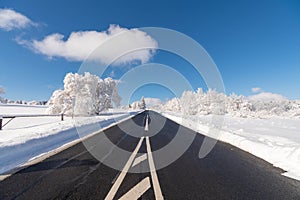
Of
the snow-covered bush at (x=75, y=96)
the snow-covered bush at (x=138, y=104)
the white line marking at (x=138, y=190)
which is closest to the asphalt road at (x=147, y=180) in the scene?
the white line marking at (x=138, y=190)

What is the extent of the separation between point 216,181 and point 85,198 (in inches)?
116

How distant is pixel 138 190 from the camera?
12.5 feet

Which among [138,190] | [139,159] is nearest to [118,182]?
[138,190]

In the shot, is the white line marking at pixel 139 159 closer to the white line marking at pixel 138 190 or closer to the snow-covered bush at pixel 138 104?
the white line marking at pixel 138 190

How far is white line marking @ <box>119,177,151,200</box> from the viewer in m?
3.50

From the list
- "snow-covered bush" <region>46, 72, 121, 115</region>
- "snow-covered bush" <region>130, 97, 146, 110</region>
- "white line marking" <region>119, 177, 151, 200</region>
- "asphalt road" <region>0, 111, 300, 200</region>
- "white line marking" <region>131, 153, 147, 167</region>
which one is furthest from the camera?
"snow-covered bush" <region>130, 97, 146, 110</region>

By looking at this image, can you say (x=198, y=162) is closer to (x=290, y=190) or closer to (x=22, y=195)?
(x=290, y=190)

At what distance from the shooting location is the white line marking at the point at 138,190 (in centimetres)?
350

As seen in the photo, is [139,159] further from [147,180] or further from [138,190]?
[138,190]

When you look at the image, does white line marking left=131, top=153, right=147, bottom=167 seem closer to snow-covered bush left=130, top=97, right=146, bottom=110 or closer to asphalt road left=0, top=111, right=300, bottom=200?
asphalt road left=0, top=111, right=300, bottom=200

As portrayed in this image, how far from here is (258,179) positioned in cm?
468

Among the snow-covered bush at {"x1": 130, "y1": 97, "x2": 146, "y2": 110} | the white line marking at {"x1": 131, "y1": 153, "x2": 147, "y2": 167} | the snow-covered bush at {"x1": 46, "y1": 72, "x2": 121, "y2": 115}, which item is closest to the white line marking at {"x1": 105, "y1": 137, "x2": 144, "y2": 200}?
the white line marking at {"x1": 131, "y1": 153, "x2": 147, "y2": 167}

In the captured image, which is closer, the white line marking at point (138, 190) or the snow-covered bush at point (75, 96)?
the white line marking at point (138, 190)

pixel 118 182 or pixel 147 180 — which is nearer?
pixel 118 182
